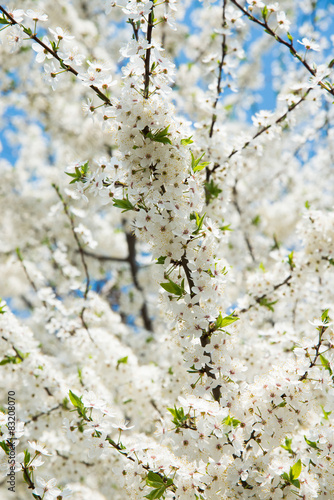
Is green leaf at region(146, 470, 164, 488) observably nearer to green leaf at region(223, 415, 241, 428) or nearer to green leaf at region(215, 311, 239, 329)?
green leaf at region(223, 415, 241, 428)

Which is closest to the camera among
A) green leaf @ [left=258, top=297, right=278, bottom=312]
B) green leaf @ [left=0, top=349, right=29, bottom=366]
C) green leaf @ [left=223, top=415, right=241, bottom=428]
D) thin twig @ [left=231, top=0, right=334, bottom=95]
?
green leaf @ [left=223, top=415, right=241, bottom=428]

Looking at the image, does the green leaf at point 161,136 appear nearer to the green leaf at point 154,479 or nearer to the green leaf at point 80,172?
the green leaf at point 80,172

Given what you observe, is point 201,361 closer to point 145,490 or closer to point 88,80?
point 145,490

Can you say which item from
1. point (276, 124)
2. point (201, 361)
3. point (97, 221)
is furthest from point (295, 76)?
point (201, 361)

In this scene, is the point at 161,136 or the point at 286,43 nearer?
the point at 161,136

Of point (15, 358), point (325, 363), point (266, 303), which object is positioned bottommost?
point (325, 363)

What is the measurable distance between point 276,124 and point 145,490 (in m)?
3.31

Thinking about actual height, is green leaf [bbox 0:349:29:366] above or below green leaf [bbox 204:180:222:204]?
below

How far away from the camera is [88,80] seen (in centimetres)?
217

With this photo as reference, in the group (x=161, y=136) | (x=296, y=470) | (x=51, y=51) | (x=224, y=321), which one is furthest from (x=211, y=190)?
(x=296, y=470)

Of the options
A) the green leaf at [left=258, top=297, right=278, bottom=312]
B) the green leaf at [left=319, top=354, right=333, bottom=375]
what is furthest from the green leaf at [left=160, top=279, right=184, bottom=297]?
the green leaf at [left=258, top=297, right=278, bottom=312]

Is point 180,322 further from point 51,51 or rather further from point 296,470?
point 51,51

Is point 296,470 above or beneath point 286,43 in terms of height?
beneath

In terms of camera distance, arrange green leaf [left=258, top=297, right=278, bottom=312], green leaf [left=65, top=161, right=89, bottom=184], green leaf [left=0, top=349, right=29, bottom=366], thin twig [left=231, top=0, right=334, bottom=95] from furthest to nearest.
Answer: green leaf [left=258, top=297, right=278, bottom=312] < green leaf [left=0, top=349, right=29, bottom=366] < thin twig [left=231, top=0, right=334, bottom=95] < green leaf [left=65, top=161, right=89, bottom=184]
